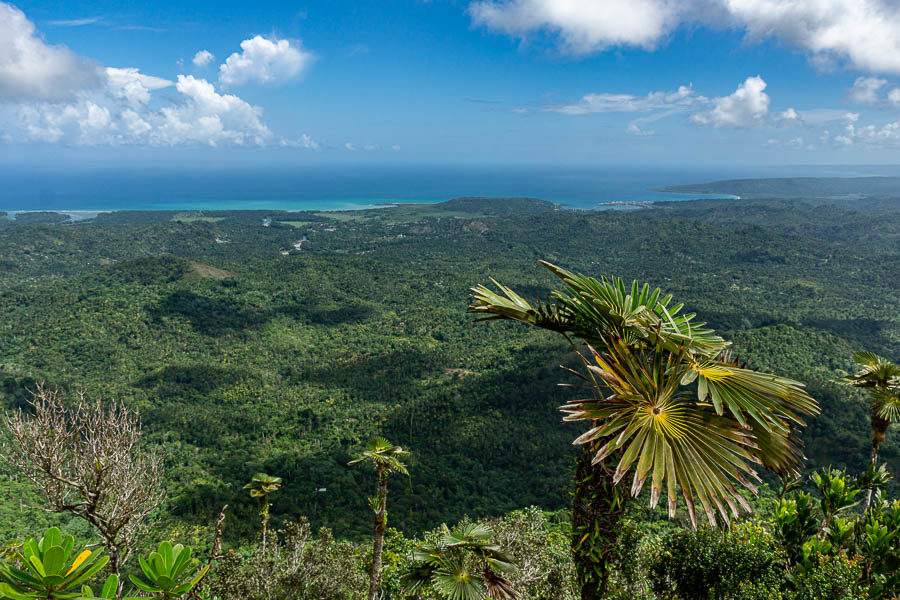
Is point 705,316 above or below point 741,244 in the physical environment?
below

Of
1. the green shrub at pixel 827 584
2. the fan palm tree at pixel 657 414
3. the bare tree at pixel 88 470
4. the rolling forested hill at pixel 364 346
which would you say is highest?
the fan palm tree at pixel 657 414

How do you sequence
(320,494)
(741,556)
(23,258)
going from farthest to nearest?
(23,258) → (320,494) → (741,556)

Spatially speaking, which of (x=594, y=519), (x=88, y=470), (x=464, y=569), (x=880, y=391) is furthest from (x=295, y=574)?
(x=880, y=391)

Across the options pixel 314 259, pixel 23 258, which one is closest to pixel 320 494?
pixel 314 259

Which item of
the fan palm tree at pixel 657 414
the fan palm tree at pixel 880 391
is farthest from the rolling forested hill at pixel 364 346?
the fan palm tree at pixel 880 391

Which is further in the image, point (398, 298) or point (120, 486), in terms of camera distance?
point (398, 298)

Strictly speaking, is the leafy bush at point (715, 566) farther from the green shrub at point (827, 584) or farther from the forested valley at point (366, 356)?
the green shrub at point (827, 584)

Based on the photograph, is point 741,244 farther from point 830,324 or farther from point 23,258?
point 23,258
